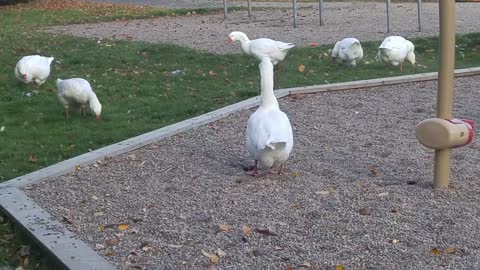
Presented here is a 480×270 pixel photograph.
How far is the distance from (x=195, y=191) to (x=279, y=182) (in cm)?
62

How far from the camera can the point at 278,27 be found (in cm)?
1716

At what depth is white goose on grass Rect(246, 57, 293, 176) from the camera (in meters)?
5.55

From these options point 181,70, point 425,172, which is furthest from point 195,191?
point 181,70

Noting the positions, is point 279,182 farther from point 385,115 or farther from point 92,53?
point 92,53

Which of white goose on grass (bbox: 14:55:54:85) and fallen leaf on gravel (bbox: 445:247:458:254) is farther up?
white goose on grass (bbox: 14:55:54:85)

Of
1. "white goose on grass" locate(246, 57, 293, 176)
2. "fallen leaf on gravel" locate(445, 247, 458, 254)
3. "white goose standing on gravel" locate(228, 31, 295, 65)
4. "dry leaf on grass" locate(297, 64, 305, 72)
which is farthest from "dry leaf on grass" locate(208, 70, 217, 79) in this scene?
"fallen leaf on gravel" locate(445, 247, 458, 254)

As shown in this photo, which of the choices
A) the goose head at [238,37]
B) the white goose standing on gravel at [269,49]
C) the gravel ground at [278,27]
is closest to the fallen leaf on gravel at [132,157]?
the white goose standing on gravel at [269,49]

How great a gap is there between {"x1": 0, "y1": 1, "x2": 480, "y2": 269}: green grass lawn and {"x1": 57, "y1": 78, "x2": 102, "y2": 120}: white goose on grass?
6.9 inches

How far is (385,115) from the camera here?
26.7 feet

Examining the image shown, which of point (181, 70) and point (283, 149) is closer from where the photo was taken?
point (283, 149)

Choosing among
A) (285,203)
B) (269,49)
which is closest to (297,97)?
(269,49)

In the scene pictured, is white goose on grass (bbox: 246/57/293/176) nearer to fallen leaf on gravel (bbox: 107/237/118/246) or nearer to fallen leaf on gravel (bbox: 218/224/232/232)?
fallen leaf on gravel (bbox: 218/224/232/232)

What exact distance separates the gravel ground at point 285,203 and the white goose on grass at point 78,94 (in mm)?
1233

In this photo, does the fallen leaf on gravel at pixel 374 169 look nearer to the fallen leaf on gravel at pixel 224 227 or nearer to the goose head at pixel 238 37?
the fallen leaf on gravel at pixel 224 227
